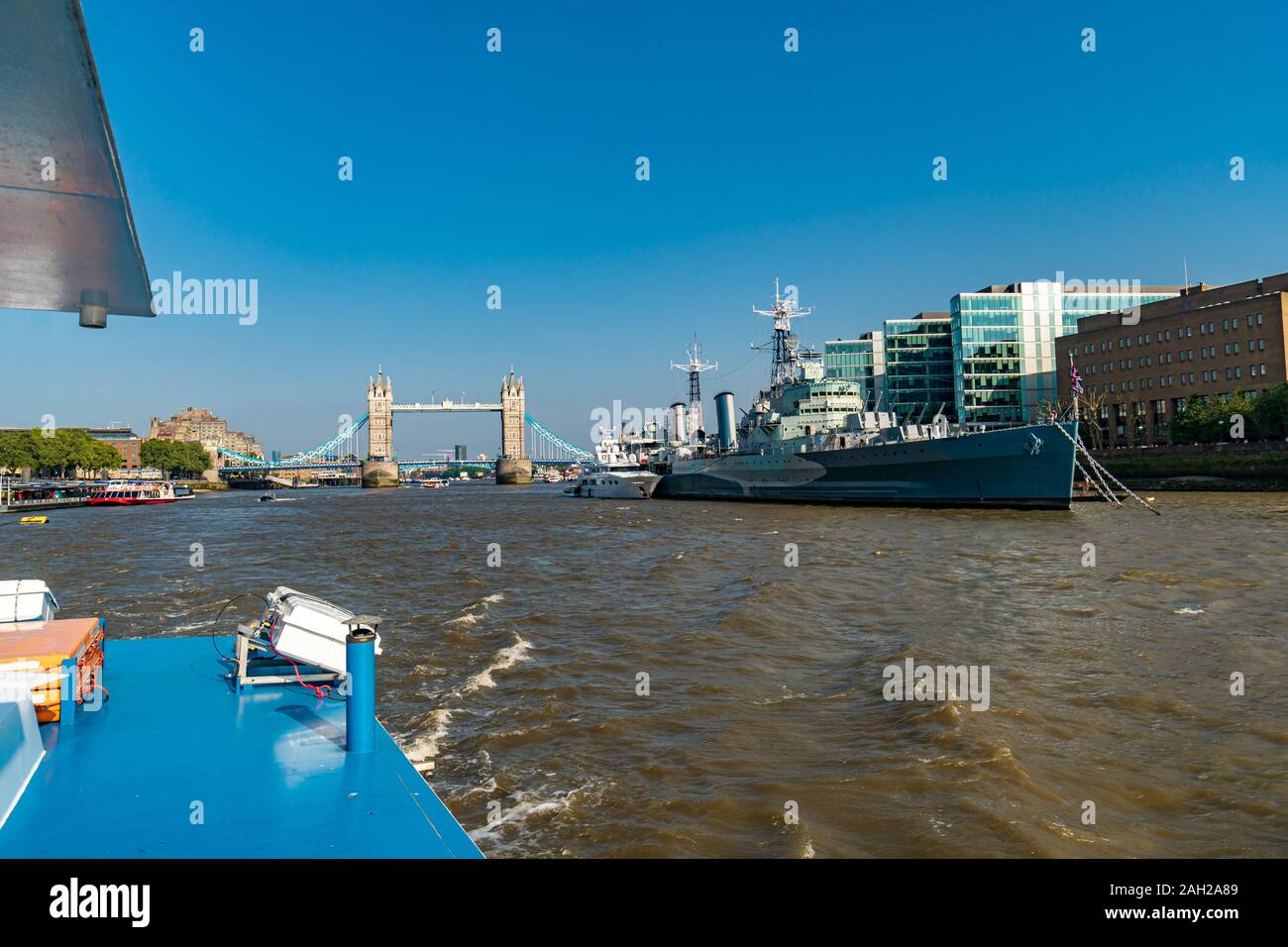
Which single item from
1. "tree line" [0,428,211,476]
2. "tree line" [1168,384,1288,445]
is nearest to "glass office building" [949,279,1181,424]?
"tree line" [1168,384,1288,445]

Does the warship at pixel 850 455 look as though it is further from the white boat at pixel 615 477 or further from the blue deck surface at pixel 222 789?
the blue deck surface at pixel 222 789

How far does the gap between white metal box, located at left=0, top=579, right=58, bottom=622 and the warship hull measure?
3948cm

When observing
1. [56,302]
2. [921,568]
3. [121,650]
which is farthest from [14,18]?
[921,568]

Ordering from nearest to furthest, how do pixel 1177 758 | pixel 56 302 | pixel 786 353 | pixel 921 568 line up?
1. pixel 56 302
2. pixel 1177 758
3. pixel 921 568
4. pixel 786 353

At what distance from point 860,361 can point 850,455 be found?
208ft

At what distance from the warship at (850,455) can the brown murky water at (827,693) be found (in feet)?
47.7

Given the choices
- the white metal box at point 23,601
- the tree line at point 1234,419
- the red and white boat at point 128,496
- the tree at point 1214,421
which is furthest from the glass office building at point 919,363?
the white metal box at point 23,601

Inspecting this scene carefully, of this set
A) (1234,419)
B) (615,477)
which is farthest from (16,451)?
(1234,419)

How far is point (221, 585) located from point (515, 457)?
561 feet

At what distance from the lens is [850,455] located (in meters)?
46.3

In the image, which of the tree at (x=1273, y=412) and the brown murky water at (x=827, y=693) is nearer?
the brown murky water at (x=827, y=693)

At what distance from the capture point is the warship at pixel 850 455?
38094 millimetres

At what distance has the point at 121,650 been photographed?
26.7 feet
